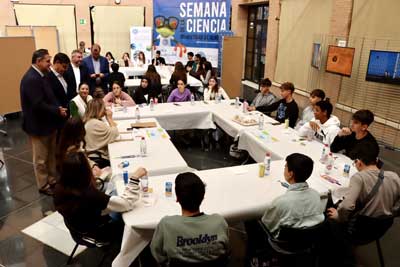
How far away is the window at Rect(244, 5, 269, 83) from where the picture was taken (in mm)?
10558

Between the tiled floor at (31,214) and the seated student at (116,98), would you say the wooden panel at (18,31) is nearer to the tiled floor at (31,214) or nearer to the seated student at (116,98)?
the tiled floor at (31,214)

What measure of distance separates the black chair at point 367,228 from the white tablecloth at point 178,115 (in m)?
3.31

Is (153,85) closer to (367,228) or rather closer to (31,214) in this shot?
(31,214)

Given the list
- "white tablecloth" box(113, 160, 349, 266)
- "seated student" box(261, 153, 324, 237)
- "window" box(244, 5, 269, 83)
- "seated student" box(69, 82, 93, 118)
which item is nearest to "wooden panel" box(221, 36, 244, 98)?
"window" box(244, 5, 269, 83)

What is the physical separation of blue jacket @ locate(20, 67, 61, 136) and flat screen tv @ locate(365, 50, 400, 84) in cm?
495

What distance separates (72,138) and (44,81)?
3.75ft

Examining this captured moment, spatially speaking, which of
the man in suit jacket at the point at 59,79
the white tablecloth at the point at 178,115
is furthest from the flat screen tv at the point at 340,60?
the man in suit jacket at the point at 59,79

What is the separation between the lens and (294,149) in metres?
4.00

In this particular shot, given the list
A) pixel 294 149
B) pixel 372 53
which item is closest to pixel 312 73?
pixel 372 53

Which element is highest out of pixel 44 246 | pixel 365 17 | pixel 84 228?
pixel 365 17

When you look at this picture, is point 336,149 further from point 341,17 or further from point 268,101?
point 341,17

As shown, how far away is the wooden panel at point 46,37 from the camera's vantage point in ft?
36.1

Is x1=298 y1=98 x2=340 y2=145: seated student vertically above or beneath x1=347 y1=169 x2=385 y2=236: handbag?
above

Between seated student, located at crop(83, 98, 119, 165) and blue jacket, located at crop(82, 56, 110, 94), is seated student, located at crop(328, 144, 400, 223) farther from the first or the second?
blue jacket, located at crop(82, 56, 110, 94)
